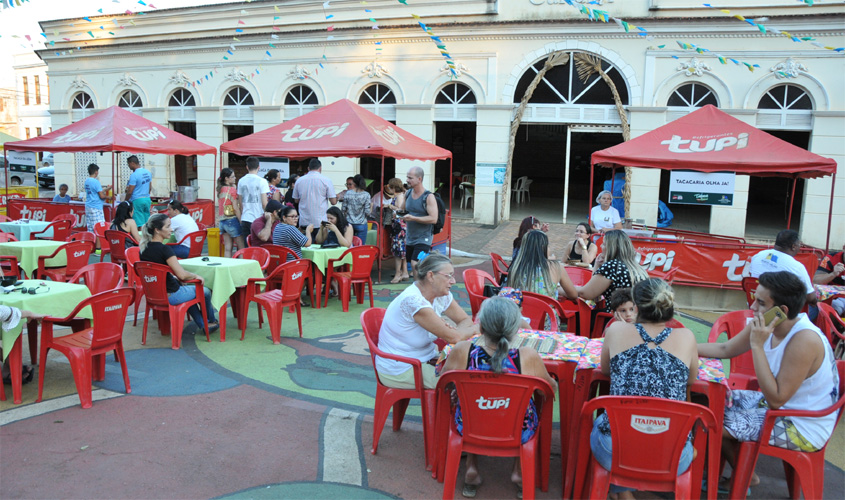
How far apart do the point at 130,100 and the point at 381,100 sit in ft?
29.2

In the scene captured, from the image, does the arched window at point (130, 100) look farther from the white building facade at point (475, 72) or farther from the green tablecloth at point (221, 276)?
the green tablecloth at point (221, 276)

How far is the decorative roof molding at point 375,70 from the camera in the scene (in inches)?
619

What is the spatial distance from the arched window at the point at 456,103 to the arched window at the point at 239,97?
18.7ft

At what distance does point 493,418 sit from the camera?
3.11 meters

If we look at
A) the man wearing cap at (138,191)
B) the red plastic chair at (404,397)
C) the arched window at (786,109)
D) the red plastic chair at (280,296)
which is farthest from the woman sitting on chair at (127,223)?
the arched window at (786,109)

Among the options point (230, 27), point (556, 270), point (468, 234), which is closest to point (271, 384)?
point (556, 270)

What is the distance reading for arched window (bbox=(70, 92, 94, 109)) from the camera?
19875 millimetres

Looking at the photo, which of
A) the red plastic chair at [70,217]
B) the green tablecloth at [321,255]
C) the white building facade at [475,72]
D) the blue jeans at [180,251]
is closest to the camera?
the blue jeans at [180,251]

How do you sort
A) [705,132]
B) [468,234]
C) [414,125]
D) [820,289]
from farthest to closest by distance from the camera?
1. [414,125]
2. [468,234]
3. [705,132]
4. [820,289]

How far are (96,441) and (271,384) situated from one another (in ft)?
4.68

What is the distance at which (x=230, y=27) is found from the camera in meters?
17.2

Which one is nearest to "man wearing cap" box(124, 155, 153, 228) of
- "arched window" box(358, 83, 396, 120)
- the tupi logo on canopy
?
"arched window" box(358, 83, 396, 120)

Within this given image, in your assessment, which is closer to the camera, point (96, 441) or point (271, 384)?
point (96, 441)

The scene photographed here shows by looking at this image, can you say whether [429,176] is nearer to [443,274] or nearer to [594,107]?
[594,107]
